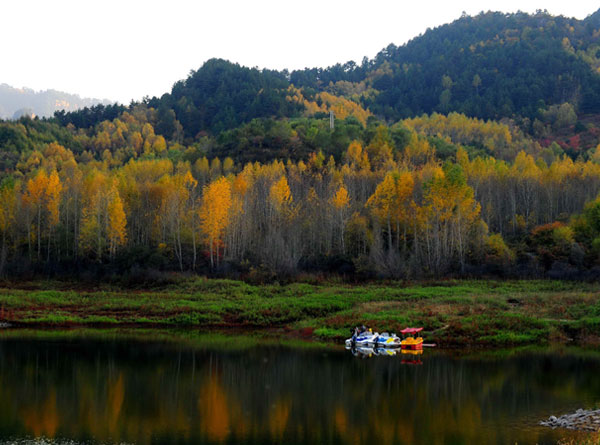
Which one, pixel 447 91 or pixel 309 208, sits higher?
pixel 447 91

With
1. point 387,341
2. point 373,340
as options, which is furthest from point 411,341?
point 373,340

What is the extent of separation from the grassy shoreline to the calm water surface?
335 centimetres

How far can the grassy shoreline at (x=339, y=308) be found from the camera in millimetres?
33562

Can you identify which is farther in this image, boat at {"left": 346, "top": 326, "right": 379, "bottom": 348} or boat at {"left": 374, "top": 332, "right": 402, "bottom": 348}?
boat at {"left": 374, "top": 332, "right": 402, "bottom": 348}

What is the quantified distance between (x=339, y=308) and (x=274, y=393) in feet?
57.4

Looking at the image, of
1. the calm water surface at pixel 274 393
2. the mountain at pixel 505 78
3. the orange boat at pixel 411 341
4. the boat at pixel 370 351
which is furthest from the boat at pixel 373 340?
the mountain at pixel 505 78

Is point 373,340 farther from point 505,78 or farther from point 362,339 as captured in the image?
point 505,78

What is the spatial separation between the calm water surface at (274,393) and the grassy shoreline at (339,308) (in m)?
3.35

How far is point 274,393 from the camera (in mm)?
22469

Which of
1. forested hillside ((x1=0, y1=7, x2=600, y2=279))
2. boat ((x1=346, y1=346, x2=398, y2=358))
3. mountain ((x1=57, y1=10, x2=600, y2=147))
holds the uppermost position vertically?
mountain ((x1=57, y1=10, x2=600, y2=147))

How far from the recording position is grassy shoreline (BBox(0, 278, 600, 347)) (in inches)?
1321

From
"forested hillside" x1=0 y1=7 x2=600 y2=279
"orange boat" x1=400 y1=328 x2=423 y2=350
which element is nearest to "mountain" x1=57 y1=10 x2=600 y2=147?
"forested hillside" x1=0 y1=7 x2=600 y2=279

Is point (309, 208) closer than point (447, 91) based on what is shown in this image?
Yes

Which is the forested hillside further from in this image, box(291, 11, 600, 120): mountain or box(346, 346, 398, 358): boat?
box(291, 11, 600, 120): mountain
